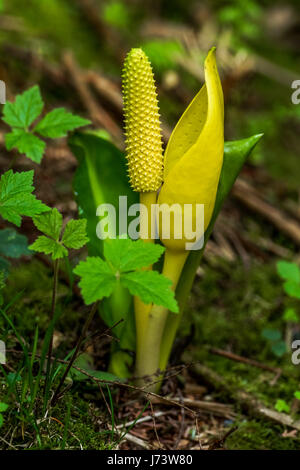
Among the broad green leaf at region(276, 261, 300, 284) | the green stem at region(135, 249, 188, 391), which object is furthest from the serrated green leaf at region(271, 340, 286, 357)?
the green stem at region(135, 249, 188, 391)

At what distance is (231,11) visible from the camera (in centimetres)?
434

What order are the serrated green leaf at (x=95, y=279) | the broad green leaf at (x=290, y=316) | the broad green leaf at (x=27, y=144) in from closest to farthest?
the serrated green leaf at (x=95, y=279)
the broad green leaf at (x=27, y=144)
the broad green leaf at (x=290, y=316)

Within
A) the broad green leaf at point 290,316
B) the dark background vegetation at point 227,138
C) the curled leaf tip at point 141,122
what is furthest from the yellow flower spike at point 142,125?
the broad green leaf at point 290,316

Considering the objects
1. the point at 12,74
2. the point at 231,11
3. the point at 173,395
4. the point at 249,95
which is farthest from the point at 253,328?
the point at 231,11

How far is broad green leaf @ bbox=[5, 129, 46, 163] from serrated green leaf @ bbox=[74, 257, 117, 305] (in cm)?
56

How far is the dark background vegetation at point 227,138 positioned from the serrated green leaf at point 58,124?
68 cm

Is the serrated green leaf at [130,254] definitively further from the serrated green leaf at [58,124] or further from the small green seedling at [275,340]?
the small green seedling at [275,340]

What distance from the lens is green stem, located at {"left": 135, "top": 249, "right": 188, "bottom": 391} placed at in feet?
5.35

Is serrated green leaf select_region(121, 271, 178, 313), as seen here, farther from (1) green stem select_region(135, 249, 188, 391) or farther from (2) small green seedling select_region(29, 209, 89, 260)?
(1) green stem select_region(135, 249, 188, 391)

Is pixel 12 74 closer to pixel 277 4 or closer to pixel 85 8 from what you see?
pixel 85 8

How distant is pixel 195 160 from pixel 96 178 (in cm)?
51

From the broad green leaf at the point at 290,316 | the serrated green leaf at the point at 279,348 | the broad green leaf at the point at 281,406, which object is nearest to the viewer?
the broad green leaf at the point at 281,406

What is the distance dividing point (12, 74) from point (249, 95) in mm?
2006

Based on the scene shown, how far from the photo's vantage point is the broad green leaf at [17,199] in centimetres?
138
